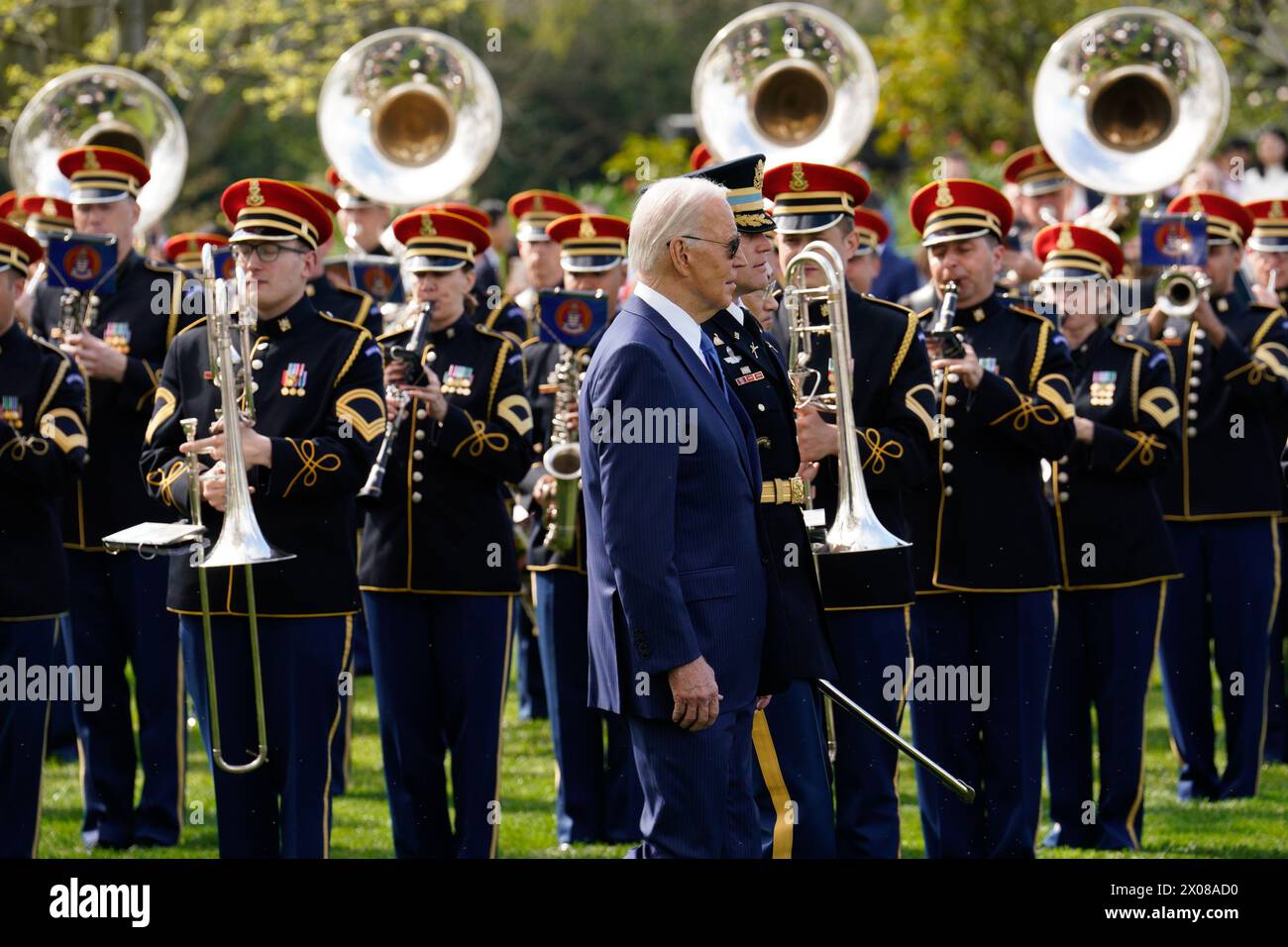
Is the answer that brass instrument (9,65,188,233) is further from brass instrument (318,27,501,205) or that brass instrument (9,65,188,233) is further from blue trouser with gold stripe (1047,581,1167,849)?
blue trouser with gold stripe (1047,581,1167,849)

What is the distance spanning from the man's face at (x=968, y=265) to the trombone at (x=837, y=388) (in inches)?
31.3

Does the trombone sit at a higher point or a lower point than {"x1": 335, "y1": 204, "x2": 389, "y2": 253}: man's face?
lower

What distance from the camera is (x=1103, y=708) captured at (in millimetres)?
Result: 8602

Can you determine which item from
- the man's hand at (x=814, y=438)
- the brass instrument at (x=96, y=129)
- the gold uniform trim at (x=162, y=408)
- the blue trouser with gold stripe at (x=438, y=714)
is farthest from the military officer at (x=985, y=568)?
the brass instrument at (x=96, y=129)

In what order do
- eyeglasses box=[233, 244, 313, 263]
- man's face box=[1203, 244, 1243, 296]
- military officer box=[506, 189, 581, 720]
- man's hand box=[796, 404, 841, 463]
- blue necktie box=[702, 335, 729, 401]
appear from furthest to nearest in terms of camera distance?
1. military officer box=[506, 189, 581, 720]
2. man's face box=[1203, 244, 1243, 296]
3. eyeglasses box=[233, 244, 313, 263]
4. man's hand box=[796, 404, 841, 463]
5. blue necktie box=[702, 335, 729, 401]

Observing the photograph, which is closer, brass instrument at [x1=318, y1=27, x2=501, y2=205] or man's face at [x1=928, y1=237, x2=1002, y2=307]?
man's face at [x1=928, y1=237, x2=1002, y2=307]

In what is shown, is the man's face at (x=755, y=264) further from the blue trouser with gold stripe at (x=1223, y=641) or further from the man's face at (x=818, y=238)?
the blue trouser with gold stripe at (x=1223, y=641)

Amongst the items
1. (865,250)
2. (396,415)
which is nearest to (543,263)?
(865,250)

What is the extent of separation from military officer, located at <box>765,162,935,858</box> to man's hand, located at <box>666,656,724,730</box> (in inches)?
77.4

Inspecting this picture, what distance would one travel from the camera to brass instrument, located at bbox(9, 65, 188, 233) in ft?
39.9

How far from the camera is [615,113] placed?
37.8 meters

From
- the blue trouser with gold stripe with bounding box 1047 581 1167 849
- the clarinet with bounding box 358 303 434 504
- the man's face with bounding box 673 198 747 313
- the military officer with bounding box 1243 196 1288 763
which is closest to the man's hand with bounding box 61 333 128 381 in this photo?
the clarinet with bounding box 358 303 434 504

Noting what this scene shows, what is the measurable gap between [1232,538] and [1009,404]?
104 inches
